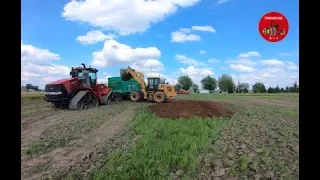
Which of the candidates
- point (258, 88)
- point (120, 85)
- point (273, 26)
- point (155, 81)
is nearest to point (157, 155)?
point (258, 88)

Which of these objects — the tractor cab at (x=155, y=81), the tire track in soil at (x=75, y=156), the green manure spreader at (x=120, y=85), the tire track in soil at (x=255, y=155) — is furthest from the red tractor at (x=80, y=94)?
the tire track in soil at (x=255, y=155)

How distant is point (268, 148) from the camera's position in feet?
10.1

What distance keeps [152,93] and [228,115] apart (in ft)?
20.1

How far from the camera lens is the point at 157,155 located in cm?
277

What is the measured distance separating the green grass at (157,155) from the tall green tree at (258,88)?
777 millimetres

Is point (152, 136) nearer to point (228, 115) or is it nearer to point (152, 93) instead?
point (228, 115)

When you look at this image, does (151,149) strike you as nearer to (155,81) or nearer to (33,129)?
(33,129)

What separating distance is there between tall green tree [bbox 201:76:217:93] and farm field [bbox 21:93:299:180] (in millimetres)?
240

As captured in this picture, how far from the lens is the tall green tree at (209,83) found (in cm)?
249
